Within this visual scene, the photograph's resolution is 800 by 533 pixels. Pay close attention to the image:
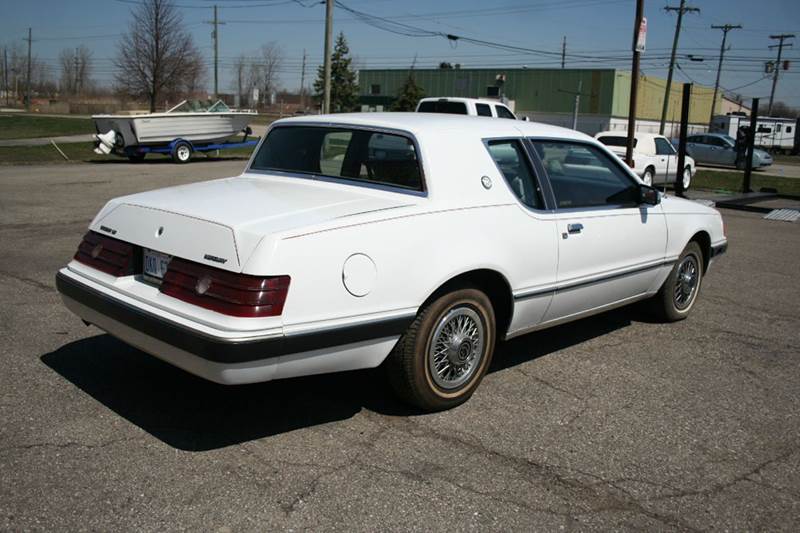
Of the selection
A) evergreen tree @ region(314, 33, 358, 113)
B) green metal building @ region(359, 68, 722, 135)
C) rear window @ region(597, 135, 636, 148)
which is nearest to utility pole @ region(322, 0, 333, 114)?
rear window @ region(597, 135, 636, 148)

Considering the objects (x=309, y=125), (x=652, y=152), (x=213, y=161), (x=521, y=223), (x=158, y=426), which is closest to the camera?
(x=158, y=426)

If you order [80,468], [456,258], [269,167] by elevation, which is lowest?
[80,468]

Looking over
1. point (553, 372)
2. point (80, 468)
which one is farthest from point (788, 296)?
point (80, 468)

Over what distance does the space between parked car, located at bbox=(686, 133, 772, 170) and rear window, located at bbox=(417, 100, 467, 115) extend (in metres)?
15.4

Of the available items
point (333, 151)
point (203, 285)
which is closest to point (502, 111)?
point (333, 151)

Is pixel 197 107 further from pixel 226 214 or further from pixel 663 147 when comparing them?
pixel 226 214

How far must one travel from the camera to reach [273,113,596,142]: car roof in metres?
4.46

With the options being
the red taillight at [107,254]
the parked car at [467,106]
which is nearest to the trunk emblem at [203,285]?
the red taillight at [107,254]

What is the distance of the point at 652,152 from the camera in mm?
20094

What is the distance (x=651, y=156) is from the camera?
19.9 m

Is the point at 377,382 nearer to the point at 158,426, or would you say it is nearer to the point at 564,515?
the point at 158,426

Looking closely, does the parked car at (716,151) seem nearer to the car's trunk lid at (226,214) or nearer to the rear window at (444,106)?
the rear window at (444,106)

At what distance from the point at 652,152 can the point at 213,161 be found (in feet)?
44.9

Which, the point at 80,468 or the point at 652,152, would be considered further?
the point at 652,152
